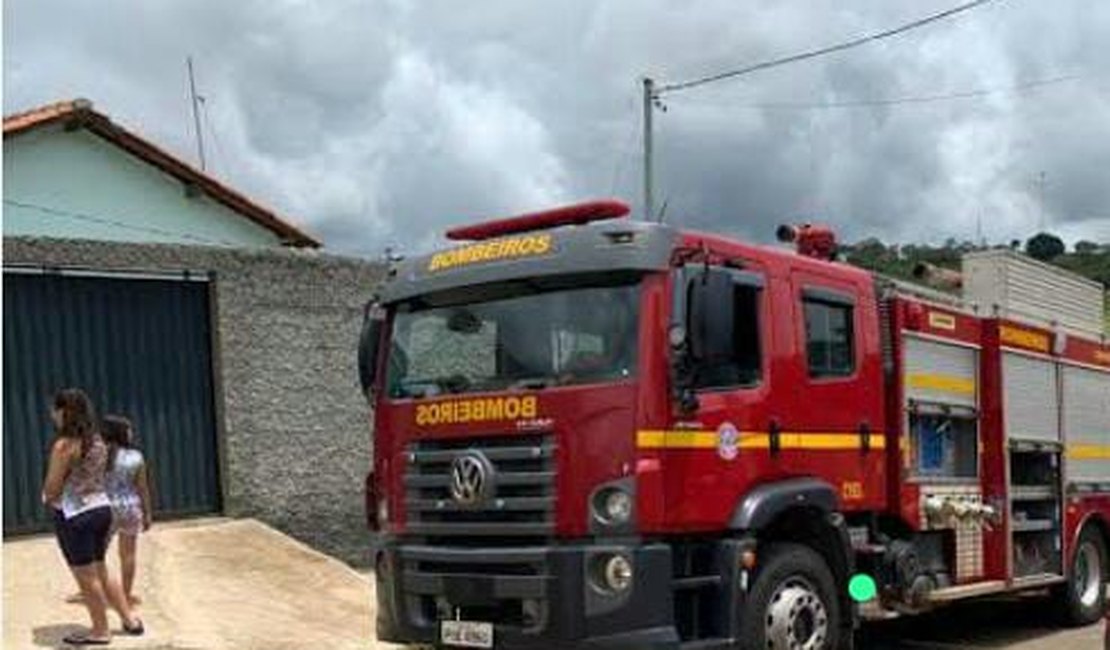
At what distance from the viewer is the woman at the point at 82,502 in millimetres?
9875

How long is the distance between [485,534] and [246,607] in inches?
153

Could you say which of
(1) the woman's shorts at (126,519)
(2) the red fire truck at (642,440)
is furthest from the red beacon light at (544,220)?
(1) the woman's shorts at (126,519)

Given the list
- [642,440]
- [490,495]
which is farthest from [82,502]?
[642,440]

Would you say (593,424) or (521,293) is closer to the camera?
(593,424)

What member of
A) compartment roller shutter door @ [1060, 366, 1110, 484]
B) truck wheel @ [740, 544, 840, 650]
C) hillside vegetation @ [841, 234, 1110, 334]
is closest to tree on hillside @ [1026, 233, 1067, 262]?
hillside vegetation @ [841, 234, 1110, 334]

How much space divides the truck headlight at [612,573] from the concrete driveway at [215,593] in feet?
11.6

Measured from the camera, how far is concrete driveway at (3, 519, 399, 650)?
10.7 metres

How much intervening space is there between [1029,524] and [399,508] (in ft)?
18.9

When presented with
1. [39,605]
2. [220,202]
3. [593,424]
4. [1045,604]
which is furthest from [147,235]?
[593,424]

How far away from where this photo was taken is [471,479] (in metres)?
8.50

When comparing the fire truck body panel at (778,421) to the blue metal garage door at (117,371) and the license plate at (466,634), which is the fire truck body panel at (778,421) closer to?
the license plate at (466,634)

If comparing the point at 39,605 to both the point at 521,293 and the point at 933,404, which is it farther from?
the point at 933,404

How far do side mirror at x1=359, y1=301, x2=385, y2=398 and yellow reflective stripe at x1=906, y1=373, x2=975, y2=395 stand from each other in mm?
3660

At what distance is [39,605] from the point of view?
10961 mm
